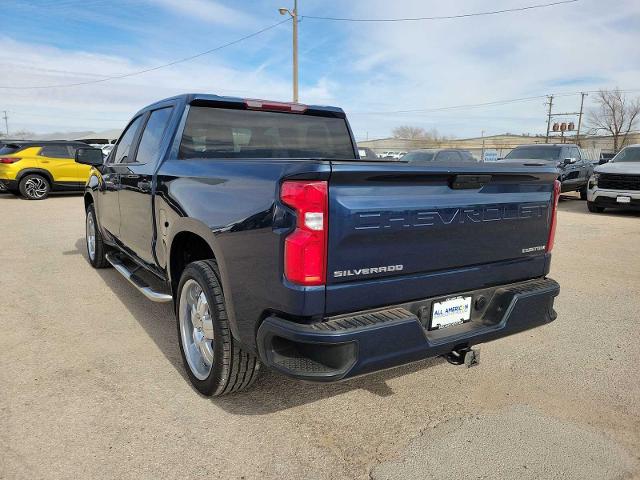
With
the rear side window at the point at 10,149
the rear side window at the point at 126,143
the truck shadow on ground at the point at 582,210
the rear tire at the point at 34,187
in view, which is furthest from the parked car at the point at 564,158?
the rear side window at the point at 10,149

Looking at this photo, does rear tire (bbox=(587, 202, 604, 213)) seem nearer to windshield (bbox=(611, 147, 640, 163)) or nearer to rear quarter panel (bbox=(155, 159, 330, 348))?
windshield (bbox=(611, 147, 640, 163))

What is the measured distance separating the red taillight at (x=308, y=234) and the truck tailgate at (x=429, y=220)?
0.04 meters

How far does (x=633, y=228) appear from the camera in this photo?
10109 mm

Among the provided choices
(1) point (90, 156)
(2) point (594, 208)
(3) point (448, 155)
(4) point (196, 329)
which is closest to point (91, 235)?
(1) point (90, 156)

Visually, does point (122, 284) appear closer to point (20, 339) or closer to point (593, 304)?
point (20, 339)

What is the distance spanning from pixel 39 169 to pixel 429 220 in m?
15.7

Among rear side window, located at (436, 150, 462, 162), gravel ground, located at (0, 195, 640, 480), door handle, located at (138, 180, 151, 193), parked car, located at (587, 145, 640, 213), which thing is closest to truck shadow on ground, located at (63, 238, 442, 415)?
A: gravel ground, located at (0, 195, 640, 480)

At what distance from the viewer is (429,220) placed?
95.7 inches

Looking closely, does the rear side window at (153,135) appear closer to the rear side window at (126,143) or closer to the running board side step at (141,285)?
the rear side window at (126,143)

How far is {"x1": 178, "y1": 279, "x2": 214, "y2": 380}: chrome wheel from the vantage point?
3.00 metres

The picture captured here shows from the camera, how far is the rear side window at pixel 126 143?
466 centimetres

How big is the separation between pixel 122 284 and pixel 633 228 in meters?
9.88

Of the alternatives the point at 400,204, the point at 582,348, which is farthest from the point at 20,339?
the point at 582,348

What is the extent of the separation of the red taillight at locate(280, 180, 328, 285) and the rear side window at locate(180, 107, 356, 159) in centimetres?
174
